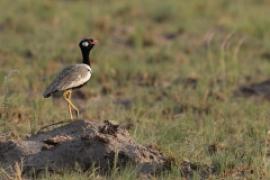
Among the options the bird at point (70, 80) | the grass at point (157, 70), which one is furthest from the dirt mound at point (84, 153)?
the bird at point (70, 80)

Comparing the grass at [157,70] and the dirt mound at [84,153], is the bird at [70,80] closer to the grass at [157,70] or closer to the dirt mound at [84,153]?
the grass at [157,70]

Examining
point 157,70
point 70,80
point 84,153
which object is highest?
point 70,80

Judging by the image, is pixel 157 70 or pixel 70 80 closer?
pixel 70 80

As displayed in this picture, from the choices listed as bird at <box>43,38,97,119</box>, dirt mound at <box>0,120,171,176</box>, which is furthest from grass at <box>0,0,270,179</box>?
bird at <box>43,38,97,119</box>

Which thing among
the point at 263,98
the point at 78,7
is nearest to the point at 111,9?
the point at 78,7

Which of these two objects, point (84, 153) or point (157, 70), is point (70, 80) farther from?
point (157, 70)

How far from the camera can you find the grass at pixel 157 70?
8.13 m

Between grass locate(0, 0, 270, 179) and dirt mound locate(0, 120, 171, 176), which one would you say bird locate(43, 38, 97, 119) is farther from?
dirt mound locate(0, 120, 171, 176)

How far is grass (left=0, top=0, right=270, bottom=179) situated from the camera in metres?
8.13

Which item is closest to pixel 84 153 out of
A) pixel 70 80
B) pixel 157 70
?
pixel 70 80

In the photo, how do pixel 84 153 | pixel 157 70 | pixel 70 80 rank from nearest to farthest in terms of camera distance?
pixel 84 153 → pixel 70 80 → pixel 157 70

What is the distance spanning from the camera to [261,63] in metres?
12.2

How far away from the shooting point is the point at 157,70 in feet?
37.7

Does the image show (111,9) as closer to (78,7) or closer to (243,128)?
(78,7)
